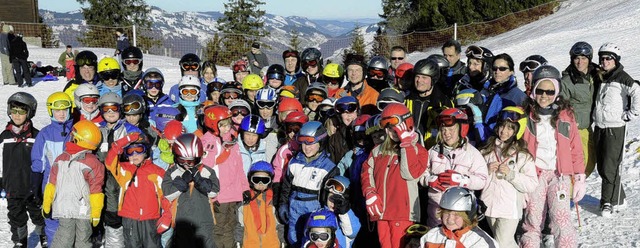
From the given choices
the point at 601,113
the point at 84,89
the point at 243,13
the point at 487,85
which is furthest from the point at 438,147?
the point at 243,13

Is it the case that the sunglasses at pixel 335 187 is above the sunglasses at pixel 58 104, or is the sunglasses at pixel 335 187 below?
below

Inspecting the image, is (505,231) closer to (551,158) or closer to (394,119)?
(551,158)

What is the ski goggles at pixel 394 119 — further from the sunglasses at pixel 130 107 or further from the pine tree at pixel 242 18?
the pine tree at pixel 242 18

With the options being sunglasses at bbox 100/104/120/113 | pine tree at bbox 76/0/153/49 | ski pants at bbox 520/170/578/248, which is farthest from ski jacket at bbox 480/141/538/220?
pine tree at bbox 76/0/153/49

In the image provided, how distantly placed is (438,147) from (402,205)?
0.69 metres

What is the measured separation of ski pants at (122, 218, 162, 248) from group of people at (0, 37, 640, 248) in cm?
1

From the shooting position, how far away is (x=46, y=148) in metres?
7.75

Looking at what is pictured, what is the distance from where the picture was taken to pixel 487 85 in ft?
26.1

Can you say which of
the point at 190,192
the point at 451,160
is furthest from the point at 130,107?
the point at 451,160

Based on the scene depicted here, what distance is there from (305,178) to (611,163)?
167 inches

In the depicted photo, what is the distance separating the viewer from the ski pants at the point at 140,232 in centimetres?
703

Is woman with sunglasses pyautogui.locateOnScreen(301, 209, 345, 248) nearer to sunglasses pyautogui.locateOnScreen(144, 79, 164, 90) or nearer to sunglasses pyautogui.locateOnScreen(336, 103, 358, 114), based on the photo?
sunglasses pyautogui.locateOnScreen(336, 103, 358, 114)

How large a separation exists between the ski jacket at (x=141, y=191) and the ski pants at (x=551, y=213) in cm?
383

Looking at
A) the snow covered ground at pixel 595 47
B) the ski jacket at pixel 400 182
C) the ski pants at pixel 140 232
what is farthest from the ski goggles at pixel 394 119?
the snow covered ground at pixel 595 47
